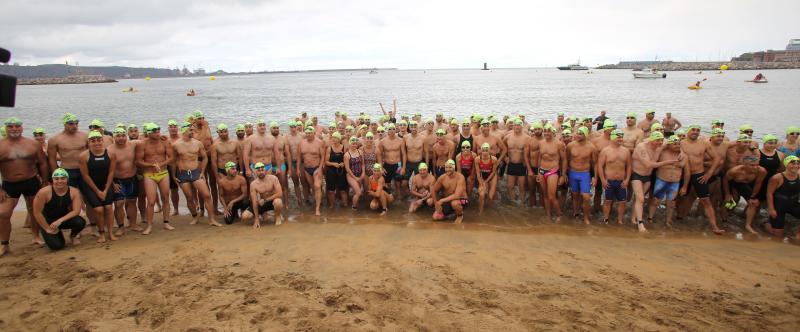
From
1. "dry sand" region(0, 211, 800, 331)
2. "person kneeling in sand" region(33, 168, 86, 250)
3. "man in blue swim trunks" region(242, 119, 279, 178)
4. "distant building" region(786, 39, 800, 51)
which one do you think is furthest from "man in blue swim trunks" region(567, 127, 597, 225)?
"distant building" region(786, 39, 800, 51)

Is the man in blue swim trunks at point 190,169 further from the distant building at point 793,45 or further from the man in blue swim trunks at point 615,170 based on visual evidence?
the distant building at point 793,45

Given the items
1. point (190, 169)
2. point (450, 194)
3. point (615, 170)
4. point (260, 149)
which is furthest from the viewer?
point (260, 149)

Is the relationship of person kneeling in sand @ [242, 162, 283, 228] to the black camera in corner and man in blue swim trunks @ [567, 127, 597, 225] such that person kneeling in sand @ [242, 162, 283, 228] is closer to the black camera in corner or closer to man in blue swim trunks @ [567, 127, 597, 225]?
the black camera in corner

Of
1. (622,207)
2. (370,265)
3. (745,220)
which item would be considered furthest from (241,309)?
(745,220)

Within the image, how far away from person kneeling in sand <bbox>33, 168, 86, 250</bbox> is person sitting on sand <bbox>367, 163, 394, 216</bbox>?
444 cm

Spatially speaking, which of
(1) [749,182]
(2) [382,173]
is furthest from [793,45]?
(2) [382,173]

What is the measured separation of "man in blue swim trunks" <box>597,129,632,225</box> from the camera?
22.1ft

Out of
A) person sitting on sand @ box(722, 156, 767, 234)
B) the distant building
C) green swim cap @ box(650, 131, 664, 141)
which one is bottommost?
person sitting on sand @ box(722, 156, 767, 234)

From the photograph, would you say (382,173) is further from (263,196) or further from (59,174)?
(59,174)

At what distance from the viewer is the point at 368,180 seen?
7812 mm

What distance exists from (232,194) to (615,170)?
656 cm

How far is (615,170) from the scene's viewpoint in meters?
6.77

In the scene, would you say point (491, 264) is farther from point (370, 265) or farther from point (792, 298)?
point (792, 298)

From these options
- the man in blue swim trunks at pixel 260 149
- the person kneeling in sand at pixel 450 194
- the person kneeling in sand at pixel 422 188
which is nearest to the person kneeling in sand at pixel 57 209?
the man in blue swim trunks at pixel 260 149
